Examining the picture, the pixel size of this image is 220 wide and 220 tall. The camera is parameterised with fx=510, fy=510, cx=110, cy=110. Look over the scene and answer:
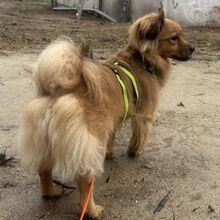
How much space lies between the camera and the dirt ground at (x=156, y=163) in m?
3.72

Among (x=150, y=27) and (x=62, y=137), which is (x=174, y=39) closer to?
(x=150, y=27)

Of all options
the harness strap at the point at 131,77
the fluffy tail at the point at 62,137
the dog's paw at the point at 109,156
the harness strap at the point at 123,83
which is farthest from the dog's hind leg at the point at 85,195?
the harness strap at the point at 131,77

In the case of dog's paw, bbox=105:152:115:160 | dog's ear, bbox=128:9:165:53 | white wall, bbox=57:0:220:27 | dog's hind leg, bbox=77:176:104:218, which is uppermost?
dog's ear, bbox=128:9:165:53

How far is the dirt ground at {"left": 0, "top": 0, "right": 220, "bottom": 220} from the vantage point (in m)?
3.72

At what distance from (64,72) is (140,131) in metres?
1.39

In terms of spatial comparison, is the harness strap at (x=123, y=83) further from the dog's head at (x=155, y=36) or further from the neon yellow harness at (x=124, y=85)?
the dog's head at (x=155, y=36)

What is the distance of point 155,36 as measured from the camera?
438 centimetres

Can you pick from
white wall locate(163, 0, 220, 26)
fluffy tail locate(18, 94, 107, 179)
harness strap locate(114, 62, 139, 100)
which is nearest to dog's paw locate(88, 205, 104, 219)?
fluffy tail locate(18, 94, 107, 179)

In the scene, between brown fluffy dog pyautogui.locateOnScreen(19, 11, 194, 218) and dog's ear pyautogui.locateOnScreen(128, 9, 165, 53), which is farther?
dog's ear pyautogui.locateOnScreen(128, 9, 165, 53)

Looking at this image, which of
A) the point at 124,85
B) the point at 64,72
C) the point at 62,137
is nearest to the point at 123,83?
the point at 124,85

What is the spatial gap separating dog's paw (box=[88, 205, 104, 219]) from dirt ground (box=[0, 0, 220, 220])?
0.14ft

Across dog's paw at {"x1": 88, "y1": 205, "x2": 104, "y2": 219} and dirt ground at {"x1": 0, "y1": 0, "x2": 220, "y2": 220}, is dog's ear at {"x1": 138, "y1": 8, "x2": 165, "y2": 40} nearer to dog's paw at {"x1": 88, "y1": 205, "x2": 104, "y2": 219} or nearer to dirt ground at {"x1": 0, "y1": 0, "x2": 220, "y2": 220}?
dirt ground at {"x1": 0, "y1": 0, "x2": 220, "y2": 220}

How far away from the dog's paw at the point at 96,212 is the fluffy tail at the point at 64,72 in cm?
78

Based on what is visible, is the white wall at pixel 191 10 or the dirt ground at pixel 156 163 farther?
the white wall at pixel 191 10
